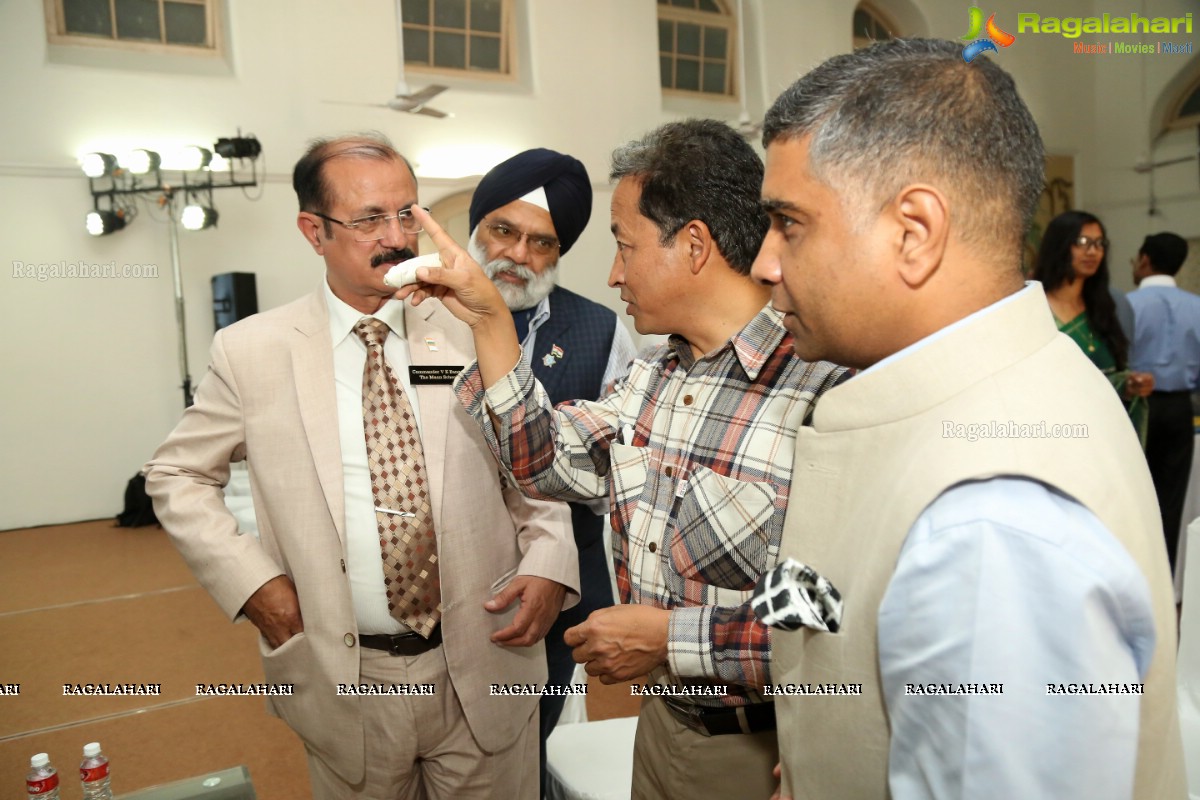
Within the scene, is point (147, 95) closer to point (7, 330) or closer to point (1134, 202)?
point (7, 330)

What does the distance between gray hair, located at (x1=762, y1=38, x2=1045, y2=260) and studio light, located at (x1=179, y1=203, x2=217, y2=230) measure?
671cm

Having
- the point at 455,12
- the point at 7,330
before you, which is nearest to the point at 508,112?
the point at 455,12

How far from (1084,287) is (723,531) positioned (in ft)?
10.4

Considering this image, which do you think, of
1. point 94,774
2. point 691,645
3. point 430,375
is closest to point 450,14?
point 430,375

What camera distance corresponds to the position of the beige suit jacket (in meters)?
1.63

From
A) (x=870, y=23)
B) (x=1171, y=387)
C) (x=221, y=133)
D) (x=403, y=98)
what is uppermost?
(x=870, y=23)

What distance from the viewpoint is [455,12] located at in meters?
6.61

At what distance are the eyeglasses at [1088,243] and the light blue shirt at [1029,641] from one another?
3.37 meters

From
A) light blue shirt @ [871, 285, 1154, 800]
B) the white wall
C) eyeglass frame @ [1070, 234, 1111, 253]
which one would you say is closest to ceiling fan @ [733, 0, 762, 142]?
the white wall

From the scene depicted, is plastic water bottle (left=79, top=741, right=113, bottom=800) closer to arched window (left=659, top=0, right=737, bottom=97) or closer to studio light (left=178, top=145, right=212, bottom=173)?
studio light (left=178, top=145, right=212, bottom=173)

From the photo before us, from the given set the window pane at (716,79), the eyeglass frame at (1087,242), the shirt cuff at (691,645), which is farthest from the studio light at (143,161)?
the shirt cuff at (691,645)

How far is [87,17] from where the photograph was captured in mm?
5965

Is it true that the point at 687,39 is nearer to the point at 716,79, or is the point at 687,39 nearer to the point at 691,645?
the point at 716,79

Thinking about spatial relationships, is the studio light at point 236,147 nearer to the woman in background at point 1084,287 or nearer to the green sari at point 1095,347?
the woman in background at point 1084,287
